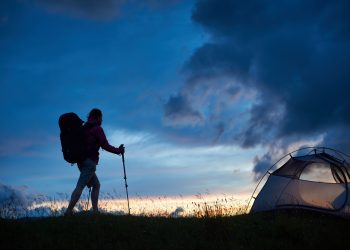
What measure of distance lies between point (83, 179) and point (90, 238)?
2.79 metres

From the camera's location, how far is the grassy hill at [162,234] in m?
9.72

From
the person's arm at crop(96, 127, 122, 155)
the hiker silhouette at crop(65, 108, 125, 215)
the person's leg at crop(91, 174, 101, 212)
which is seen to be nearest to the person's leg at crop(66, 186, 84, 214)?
the hiker silhouette at crop(65, 108, 125, 215)

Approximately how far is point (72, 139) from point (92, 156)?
74cm

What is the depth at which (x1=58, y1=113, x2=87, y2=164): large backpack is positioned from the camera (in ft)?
40.9

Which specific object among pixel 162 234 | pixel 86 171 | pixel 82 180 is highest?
pixel 86 171

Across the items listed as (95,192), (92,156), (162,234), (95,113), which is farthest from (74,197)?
(162,234)

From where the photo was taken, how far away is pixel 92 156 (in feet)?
41.7

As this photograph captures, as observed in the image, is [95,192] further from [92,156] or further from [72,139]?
[72,139]

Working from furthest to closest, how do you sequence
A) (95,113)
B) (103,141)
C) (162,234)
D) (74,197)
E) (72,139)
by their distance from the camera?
(95,113) < (103,141) < (72,139) < (74,197) < (162,234)

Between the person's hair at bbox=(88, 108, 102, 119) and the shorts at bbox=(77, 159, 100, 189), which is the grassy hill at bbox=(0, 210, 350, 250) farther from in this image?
the person's hair at bbox=(88, 108, 102, 119)

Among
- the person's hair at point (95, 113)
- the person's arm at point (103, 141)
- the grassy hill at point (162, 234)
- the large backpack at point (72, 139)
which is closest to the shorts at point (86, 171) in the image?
the large backpack at point (72, 139)

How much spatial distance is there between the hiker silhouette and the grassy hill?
750 millimetres

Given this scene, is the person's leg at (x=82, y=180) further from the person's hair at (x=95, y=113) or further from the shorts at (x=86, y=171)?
the person's hair at (x=95, y=113)

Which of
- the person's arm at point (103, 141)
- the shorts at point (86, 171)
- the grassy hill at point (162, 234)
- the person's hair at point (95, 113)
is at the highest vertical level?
the person's hair at point (95, 113)
